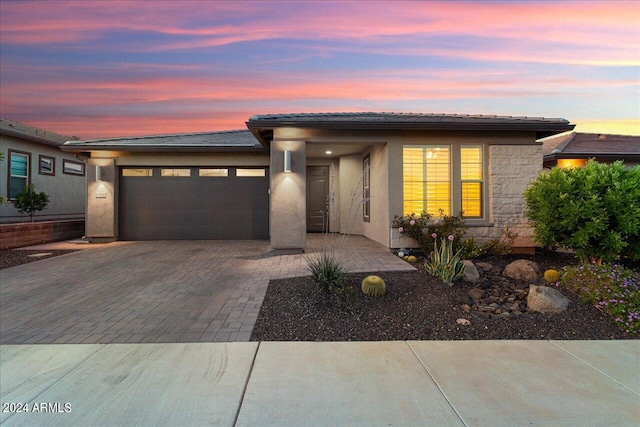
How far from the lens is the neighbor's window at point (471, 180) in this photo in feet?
26.8

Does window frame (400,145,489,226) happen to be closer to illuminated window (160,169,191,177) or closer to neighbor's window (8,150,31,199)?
illuminated window (160,169,191,177)

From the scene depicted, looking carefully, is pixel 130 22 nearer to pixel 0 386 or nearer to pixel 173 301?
pixel 173 301

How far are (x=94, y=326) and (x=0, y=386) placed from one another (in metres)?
1.24

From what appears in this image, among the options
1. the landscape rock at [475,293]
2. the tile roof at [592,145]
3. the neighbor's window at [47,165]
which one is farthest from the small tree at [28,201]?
the tile roof at [592,145]

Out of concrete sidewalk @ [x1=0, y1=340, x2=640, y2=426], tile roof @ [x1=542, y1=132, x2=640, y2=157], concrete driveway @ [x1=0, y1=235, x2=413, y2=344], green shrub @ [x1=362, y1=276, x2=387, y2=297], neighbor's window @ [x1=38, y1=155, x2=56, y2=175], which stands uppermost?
tile roof @ [x1=542, y1=132, x2=640, y2=157]

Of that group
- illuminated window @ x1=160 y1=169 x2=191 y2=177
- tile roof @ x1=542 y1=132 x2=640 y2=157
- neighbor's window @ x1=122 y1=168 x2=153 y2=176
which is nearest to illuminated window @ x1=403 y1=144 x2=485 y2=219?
tile roof @ x1=542 y1=132 x2=640 y2=157

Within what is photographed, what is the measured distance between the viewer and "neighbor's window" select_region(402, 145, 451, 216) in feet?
26.8

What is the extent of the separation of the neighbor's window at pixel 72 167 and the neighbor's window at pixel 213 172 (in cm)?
881

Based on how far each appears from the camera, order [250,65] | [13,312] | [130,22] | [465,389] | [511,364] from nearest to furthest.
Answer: [465,389], [511,364], [13,312], [130,22], [250,65]

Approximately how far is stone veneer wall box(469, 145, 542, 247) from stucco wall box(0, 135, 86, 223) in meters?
16.7

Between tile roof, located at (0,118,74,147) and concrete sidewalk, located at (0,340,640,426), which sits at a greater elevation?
tile roof, located at (0,118,74,147)

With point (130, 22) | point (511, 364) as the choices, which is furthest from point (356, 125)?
point (130, 22)

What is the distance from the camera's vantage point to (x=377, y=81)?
11578mm

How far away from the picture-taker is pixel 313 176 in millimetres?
12406
